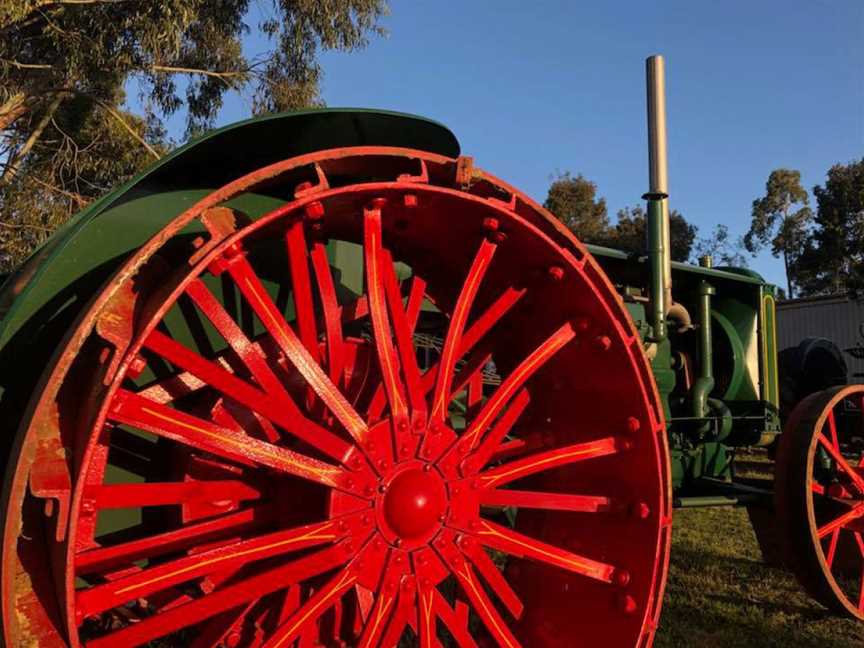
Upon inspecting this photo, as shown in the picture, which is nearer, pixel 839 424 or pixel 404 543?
pixel 404 543

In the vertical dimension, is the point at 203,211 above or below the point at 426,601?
above

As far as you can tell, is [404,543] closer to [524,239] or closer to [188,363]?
[188,363]

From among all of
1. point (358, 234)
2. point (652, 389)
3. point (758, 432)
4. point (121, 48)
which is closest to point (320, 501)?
point (358, 234)

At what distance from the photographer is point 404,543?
2.19 meters

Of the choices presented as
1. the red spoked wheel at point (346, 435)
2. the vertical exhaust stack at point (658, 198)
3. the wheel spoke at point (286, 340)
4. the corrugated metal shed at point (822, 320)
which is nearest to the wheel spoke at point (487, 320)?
the red spoked wheel at point (346, 435)

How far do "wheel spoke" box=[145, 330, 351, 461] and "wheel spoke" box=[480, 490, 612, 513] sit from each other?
0.58 m

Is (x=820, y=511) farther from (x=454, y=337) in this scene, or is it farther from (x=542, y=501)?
(x=454, y=337)

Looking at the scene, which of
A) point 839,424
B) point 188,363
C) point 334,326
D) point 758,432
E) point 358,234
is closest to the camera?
point 188,363

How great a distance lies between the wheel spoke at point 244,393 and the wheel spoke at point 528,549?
0.59 metres

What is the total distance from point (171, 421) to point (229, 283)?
3.40 feet

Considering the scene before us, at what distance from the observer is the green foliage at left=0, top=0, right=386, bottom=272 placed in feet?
33.7

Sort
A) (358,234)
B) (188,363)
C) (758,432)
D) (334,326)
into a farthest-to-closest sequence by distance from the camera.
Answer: (758,432) → (358,234) → (334,326) → (188,363)

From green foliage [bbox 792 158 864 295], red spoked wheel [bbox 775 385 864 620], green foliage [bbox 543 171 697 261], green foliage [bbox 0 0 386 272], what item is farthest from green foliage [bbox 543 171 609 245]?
red spoked wheel [bbox 775 385 864 620]

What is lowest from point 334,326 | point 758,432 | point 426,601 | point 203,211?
point 426,601
